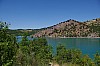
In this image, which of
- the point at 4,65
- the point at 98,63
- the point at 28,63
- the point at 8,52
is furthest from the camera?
the point at 98,63

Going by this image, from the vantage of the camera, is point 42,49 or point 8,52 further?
point 42,49

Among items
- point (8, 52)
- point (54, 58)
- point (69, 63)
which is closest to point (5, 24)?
point (8, 52)

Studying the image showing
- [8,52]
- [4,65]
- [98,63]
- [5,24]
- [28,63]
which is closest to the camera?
[4,65]

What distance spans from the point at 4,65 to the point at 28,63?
15076mm

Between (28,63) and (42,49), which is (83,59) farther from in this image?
(28,63)

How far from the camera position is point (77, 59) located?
46.0m

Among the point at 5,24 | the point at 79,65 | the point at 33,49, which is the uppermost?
the point at 5,24

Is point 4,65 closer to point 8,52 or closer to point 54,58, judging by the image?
point 8,52

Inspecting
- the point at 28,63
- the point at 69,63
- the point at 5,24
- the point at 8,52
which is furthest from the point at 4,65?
the point at 69,63

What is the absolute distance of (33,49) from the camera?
47562 millimetres

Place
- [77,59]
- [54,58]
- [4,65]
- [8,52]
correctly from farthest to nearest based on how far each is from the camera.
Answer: [54,58] < [77,59] < [8,52] < [4,65]

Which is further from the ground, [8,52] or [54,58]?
[8,52]

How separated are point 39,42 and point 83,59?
40.3ft

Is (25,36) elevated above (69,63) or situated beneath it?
elevated above
